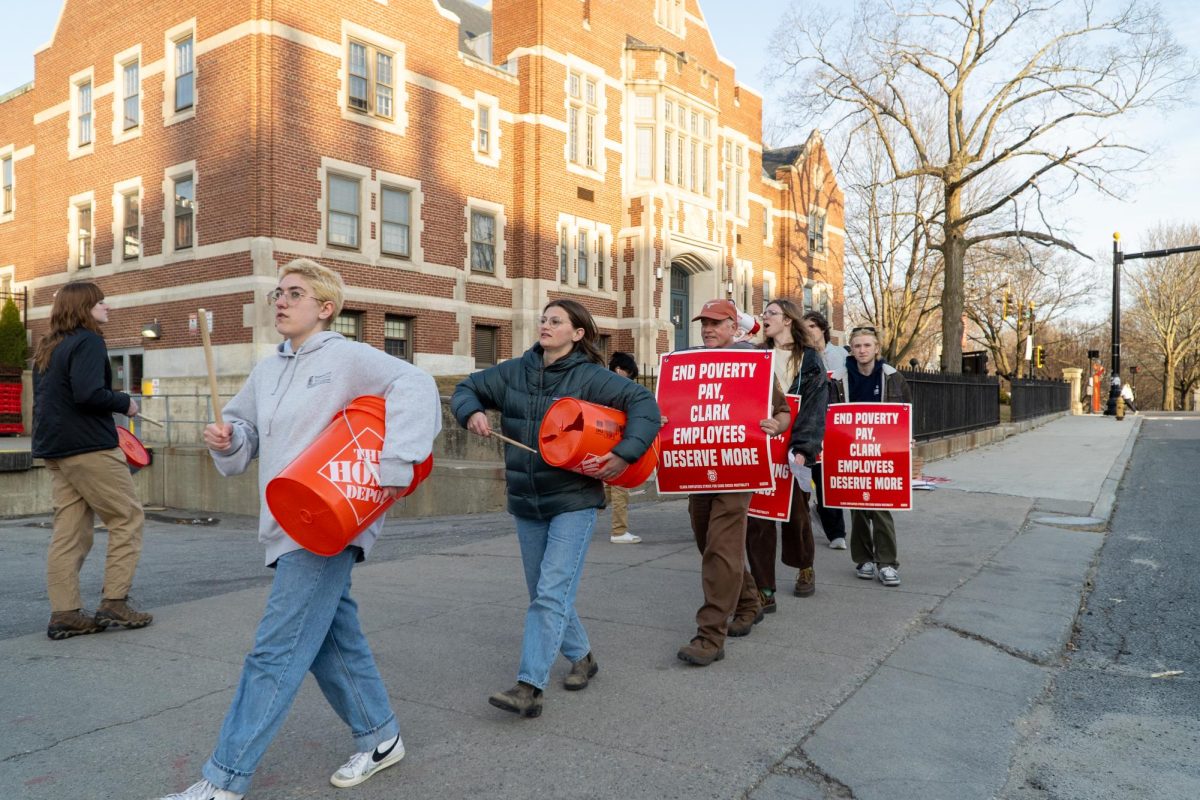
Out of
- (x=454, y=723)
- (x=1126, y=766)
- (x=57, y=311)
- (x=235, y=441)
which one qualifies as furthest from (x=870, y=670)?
(x=57, y=311)

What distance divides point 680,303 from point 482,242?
373 inches

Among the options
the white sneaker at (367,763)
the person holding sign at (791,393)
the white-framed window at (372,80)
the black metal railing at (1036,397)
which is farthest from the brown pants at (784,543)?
the black metal railing at (1036,397)

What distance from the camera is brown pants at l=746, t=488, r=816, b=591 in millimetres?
5676

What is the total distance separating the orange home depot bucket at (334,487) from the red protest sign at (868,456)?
4.56 metres

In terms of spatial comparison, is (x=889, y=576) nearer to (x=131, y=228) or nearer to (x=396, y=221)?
(x=396, y=221)

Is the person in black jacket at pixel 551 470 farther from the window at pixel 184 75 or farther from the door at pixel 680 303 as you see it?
the door at pixel 680 303

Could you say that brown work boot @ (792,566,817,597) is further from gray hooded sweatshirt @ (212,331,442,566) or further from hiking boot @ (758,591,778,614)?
gray hooded sweatshirt @ (212,331,442,566)

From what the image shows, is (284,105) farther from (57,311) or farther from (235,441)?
(235,441)

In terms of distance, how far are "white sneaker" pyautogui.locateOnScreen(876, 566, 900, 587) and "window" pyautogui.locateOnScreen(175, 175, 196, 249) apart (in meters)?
18.9

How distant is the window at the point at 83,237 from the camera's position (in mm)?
23750

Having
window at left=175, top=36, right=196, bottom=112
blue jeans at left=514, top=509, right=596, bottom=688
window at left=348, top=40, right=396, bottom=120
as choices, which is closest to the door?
window at left=348, top=40, right=396, bottom=120

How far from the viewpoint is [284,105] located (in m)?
19.1

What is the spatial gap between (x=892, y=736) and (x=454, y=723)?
1.89 metres

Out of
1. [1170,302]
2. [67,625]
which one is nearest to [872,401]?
[67,625]
